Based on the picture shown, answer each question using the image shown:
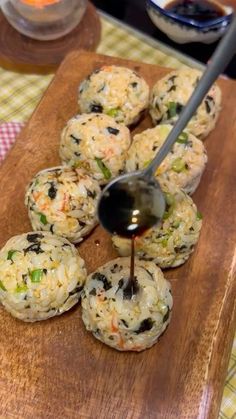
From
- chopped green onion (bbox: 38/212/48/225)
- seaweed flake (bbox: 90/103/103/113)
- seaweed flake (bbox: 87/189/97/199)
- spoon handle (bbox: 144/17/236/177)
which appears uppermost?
spoon handle (bbox: 144/17/236/177)

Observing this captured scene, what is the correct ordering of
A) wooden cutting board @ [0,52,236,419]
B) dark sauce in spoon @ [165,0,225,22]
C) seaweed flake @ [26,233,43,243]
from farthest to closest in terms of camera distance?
dark sauce in spoon @ [165,0,225,22]
seaweed flake @ [26,233,43,243]
wooden cutting board @ [0,52,236,419]

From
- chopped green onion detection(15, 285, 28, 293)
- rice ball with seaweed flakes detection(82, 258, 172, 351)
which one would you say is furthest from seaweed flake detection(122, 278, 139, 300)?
chopped green onion detection(15, 285, 28, 293)

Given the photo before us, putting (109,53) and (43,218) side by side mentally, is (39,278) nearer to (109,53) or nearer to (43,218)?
(43,218)

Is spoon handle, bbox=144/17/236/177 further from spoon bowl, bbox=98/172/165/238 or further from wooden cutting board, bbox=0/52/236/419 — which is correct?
wooden cutting board, bbox=0/52/236/419

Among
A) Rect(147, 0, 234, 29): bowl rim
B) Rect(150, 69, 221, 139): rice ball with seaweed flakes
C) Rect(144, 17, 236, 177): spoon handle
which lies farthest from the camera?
Rect(147, 0, 234, 29): bowl rim

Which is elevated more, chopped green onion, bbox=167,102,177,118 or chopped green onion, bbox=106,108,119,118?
chopped green onion, bbox=167,102,177,118

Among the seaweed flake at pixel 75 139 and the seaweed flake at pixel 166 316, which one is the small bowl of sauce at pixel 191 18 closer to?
the seaweed flake at pixel 75 139

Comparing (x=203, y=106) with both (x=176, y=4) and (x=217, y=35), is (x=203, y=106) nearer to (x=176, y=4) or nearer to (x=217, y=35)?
(x=217, y=35)

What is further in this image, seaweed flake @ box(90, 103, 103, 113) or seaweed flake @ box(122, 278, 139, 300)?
seaweed flake @ box(90, 103, 103, 113)
